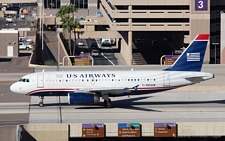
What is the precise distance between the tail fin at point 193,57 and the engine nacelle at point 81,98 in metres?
8.40

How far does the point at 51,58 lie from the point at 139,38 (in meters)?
20.3

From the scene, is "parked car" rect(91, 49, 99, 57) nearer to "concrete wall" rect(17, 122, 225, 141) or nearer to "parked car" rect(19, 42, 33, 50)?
"parked car" rect(19, 42, 33, 50)

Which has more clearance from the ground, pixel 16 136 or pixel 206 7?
pixel 206 7

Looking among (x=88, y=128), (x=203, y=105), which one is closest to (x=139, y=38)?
(x=203, y=105)

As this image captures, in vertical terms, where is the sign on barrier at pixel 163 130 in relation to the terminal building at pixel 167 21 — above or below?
below

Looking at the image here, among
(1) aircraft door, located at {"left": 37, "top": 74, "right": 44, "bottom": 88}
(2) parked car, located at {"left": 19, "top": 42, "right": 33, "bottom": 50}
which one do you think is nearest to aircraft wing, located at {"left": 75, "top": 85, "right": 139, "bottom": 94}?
(1) aircraft door, located at {"left": 37, "top": 74, "right": 44, "bottom": 88}

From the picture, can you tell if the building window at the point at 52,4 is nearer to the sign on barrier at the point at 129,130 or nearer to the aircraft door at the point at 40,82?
the aircraft door at the point at 40,82

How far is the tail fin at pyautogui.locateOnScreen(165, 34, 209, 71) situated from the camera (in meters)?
62.9

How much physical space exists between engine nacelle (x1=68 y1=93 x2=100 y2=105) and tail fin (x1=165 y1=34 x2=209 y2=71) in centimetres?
840

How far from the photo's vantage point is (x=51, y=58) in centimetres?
11588

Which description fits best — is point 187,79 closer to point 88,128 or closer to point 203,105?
point 203,105

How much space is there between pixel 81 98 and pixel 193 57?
11999 millimetres

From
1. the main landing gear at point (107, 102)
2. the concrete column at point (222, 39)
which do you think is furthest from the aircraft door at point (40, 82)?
the concrete column at point (222, 39)

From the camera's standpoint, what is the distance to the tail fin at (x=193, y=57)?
62.9 metres
